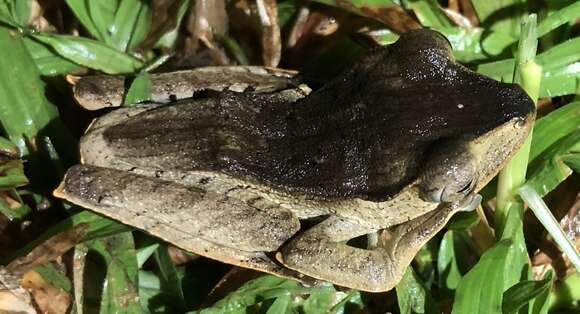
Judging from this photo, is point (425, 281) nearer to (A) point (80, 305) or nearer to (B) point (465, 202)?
(B) point (465, 202)

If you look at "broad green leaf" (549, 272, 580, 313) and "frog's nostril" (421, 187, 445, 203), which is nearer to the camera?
"frog's nostril" (421, 187, 445, 203)

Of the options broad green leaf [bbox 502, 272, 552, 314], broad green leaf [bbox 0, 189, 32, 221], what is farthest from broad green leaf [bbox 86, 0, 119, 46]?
broad green leaf [bbox 502, 272, 552, 314]

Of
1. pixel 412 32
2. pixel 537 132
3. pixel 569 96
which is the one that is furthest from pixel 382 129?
pixel 569 96

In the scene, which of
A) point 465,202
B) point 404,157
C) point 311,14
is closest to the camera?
point 404,157

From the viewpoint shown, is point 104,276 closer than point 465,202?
No

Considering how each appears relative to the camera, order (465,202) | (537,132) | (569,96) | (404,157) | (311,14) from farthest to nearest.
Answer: (311,14) → (569,96) → (537,132) → (465,202) → (404,157)

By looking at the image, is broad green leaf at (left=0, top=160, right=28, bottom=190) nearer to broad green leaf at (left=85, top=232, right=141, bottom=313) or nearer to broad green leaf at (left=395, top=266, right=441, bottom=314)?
broad green leaf at (left=85, top=232, right=141, bottom=313)

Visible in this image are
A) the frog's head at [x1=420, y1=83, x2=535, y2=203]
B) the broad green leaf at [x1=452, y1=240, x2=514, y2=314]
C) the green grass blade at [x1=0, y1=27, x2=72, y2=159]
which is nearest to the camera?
the frog's head at [x1=420, y1=83, x2=535, y2=203]
